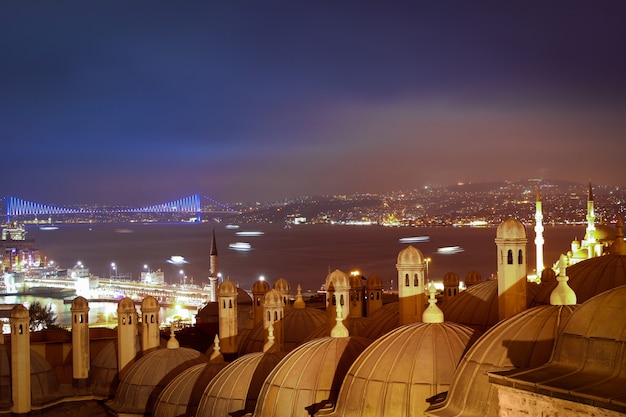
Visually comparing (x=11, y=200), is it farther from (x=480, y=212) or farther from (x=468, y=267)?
(x=468, y=267)

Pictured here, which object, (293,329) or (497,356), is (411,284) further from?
(293,329)

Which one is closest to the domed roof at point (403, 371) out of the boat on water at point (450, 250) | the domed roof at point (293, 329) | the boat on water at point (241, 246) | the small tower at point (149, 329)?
the domed roof at point (293, 329)

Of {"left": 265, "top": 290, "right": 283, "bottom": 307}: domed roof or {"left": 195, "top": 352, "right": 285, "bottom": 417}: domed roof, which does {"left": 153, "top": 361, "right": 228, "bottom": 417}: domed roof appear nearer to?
{"left": 195, "top": 352, "right": 285, "bottom": 417}: domed roof

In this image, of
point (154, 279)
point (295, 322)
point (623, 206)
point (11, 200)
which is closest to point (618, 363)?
point (295, 322)

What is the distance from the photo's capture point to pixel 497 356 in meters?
10.7

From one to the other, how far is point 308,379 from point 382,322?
316cm

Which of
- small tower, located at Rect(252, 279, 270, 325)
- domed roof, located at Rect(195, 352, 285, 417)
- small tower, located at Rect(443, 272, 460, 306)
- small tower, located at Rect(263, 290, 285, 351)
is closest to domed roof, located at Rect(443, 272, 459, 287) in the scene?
small tower, located at Rect(443, 272, 460, 306)

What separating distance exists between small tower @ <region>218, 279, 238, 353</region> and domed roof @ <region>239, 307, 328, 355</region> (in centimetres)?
27

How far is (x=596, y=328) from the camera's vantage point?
346 inches

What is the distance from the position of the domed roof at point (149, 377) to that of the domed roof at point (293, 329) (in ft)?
3.87

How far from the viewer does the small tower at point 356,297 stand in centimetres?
2041

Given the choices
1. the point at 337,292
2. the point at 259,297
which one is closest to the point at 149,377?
the point at 259,297

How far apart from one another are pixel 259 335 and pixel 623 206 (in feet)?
281

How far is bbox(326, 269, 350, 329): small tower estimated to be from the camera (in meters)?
16.9
